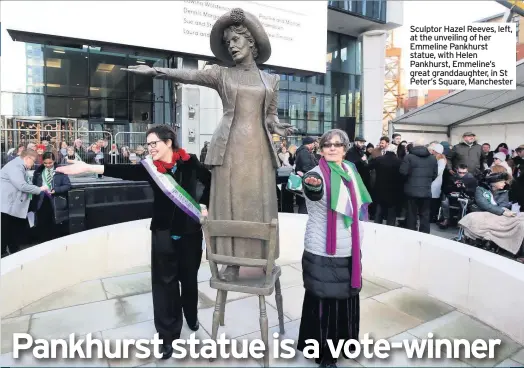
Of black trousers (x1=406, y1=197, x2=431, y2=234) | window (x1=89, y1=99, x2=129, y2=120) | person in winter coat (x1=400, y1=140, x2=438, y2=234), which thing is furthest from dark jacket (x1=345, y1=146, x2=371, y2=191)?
window (x1=89, y1=99, x2=129, y2=120)

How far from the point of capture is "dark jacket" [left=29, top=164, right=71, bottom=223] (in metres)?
5.49

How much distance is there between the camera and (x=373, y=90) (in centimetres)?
1783

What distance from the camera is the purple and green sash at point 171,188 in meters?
2.57

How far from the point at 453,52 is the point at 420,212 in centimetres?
395

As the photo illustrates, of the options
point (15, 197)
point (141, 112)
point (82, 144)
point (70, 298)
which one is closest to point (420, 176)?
point (70, 298)

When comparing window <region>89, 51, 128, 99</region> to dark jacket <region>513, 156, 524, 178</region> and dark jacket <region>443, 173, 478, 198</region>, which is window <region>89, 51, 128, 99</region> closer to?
dark jacket <region>443, 173, 478, 198</region>

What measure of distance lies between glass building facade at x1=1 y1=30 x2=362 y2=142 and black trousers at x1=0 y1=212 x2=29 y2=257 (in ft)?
22.4

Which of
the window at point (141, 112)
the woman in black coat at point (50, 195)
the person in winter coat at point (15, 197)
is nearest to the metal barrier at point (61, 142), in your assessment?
the woman in black coat at point (50, 195)

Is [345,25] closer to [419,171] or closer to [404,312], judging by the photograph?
[419,171]

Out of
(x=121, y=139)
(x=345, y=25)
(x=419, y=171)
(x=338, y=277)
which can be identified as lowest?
(x=338, y=277)

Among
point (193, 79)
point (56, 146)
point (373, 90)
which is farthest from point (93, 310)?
point (373, 90)

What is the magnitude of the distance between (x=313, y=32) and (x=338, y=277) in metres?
7.23

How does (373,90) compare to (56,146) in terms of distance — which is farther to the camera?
(373,90)

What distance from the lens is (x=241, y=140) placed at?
289cm
